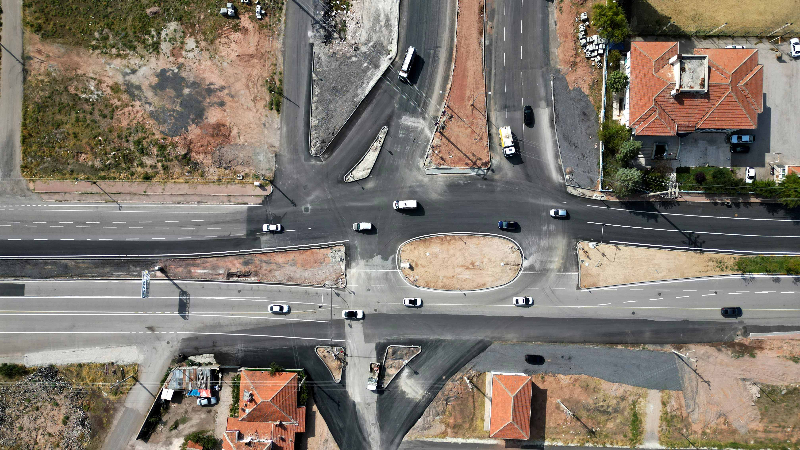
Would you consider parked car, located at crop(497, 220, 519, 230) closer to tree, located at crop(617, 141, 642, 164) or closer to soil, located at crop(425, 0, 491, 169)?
soil, located at crop(425, 0, 491, 169)

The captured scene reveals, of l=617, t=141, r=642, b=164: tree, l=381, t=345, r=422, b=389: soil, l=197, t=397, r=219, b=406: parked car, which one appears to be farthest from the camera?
l=381, t=345, r=422, b=389: soil

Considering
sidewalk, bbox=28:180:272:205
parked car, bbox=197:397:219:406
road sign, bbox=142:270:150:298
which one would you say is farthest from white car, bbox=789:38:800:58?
road sign, bbox=142:270:150:298

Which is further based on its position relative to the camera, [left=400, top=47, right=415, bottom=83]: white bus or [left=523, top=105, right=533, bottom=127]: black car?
[left=523, top=105, right=533, bottom=127]: black car

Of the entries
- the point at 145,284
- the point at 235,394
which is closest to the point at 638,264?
the point at 235,394

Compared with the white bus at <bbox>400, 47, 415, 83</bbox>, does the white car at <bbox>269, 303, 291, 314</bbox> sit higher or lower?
lower

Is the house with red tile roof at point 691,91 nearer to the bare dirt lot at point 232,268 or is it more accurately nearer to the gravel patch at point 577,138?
the gravel patch at point 577,138

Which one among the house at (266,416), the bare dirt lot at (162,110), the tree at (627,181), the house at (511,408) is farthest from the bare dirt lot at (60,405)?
the tree at (627,181)
